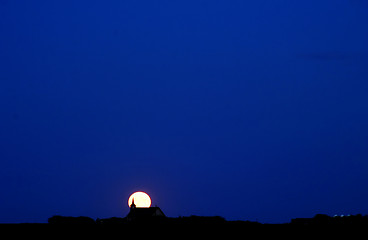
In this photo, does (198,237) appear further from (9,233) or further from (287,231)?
(9,233)

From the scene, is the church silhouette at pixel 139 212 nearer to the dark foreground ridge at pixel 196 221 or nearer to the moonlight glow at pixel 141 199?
the dark foreground ridge at pixel 196 221

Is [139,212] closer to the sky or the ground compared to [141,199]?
closer to the sky

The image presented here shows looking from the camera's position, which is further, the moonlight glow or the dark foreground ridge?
the moonlight glow

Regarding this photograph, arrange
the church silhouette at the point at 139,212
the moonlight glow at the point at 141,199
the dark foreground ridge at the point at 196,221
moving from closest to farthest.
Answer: the dark foreground ridge at the point at 196,221 < the moonlight glow at the point at 141,199 < the church silhouette at the point at 139,212

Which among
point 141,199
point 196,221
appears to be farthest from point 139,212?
point 196,221

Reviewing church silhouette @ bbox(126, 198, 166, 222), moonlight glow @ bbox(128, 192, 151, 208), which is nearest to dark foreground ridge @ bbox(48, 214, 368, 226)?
church silhouette @ bbox(126, 198, 166, 222)

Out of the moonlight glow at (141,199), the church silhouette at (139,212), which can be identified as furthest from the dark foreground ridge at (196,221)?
the moonlight glow at (141,199)

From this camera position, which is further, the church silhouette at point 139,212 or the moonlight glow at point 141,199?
the church silhouette at point 139,212

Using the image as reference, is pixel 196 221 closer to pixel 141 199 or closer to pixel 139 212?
pixel 141 199

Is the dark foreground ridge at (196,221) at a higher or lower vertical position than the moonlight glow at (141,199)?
lower

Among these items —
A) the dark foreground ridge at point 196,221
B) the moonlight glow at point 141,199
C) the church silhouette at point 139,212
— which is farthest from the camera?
the church silhouette at point 139,212

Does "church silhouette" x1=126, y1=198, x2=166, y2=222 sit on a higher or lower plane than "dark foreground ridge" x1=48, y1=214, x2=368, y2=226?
higher

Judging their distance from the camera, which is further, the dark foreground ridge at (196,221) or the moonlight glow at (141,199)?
the moonlight glow at (141,199)

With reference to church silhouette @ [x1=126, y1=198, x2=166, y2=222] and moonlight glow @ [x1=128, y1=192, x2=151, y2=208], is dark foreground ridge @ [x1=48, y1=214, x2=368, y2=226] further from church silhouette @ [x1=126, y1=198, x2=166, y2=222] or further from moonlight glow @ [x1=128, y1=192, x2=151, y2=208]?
moonlight glow @ [x1=128, y1=192, x2=151, y2=208]
